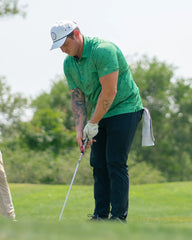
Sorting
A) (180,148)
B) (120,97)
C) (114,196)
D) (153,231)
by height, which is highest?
(120,97)

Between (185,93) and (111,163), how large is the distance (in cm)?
3815

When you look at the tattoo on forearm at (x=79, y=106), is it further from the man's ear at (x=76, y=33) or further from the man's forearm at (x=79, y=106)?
the man's ear at (x=76, y=33)

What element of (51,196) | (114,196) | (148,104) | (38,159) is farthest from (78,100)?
(148,104)

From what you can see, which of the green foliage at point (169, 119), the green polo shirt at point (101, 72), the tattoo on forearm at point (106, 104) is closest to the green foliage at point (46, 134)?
the green foliage at point (169, 119)

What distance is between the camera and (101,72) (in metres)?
4.21

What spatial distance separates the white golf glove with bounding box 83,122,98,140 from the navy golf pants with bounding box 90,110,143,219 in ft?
0.47

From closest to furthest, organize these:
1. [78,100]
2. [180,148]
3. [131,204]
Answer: [78,100]
[131,204]
[180,148]

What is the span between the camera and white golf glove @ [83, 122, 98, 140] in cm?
441

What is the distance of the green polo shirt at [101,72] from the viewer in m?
4.21

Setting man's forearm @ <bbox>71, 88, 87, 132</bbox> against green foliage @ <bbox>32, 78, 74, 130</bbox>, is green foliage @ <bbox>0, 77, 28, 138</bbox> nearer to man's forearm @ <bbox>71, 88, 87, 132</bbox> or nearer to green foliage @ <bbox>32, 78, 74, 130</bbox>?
green foliage @ <bbox>32, 78, 74, 130</bbox>

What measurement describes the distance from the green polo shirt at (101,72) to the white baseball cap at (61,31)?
22 centimetres

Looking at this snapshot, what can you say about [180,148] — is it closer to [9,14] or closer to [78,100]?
[9,14]

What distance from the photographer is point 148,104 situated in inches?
1485

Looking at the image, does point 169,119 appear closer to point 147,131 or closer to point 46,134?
point 46,134
